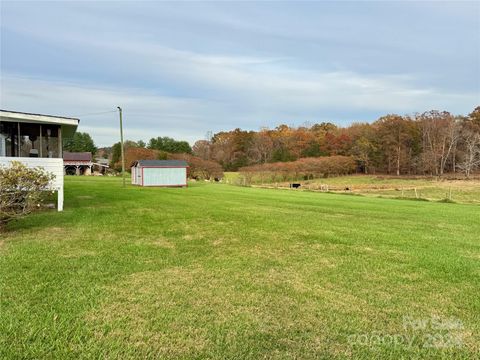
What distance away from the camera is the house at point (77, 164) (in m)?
66.4

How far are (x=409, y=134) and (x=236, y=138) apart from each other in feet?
108

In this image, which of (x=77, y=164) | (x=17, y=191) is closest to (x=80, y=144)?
(x=77, y=164)

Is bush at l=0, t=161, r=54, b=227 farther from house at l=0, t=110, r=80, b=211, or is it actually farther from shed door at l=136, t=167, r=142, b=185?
shed door at l=136, t=167, r=142, b=185

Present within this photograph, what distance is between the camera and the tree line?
187 feet

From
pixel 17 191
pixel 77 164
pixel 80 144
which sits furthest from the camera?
pixel 80 144

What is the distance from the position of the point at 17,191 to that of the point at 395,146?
61.2 meters

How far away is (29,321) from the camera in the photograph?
3725 millimetres

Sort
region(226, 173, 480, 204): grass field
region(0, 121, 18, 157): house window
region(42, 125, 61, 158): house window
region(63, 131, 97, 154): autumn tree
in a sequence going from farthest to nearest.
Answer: region(63, 131, 97, 154): autumn tree → region(226, 173, 480, 204): grass field → region(42, 125, 61, 158): house window → region(0, 121, 18, 157): house window

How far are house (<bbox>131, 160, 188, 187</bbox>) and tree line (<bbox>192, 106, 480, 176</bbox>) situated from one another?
3109cm

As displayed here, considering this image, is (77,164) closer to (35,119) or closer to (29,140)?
(29,140)

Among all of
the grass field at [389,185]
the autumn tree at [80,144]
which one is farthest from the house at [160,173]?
the autumn tree at [80,144]

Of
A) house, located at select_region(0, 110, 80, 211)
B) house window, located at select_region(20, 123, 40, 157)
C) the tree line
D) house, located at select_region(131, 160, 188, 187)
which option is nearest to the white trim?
house, located at select_region(0, 110, 80, 211)

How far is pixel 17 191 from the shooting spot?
857 centimetres

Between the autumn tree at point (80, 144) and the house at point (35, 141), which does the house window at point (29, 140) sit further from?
the autumn tree at point (80, 144)
